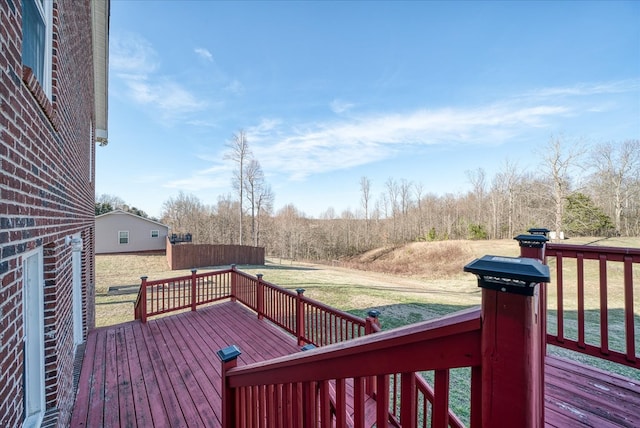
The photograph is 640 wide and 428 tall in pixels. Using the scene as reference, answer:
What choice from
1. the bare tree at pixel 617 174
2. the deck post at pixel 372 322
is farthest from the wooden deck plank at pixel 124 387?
the bare tree at pixel 617 174

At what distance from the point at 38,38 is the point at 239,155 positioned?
70.3 feet

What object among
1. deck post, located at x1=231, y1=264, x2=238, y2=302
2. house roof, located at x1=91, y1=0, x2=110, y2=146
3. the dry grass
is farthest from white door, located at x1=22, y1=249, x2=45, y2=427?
the dry grass

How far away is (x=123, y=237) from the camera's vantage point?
22141 mm

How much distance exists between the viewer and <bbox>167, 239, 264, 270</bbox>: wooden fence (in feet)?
57.5

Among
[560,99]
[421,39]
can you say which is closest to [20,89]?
[421,39]

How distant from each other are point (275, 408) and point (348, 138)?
22.2 metres

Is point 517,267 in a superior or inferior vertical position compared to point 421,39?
inferior

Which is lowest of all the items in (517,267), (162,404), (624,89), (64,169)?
(162,404)

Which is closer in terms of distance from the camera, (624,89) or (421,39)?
(421,39)

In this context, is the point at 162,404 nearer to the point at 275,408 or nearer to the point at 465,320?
the point at 275,408

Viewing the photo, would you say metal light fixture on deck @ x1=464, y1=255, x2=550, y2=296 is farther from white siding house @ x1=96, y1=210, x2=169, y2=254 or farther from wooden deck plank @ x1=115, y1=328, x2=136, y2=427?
white siding house @ x1=96, y1=210, x2=169, y2=254

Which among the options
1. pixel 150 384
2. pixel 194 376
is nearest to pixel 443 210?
pixel 194 376

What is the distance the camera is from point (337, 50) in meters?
12.6

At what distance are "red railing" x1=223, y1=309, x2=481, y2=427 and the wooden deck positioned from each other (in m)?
1.68
